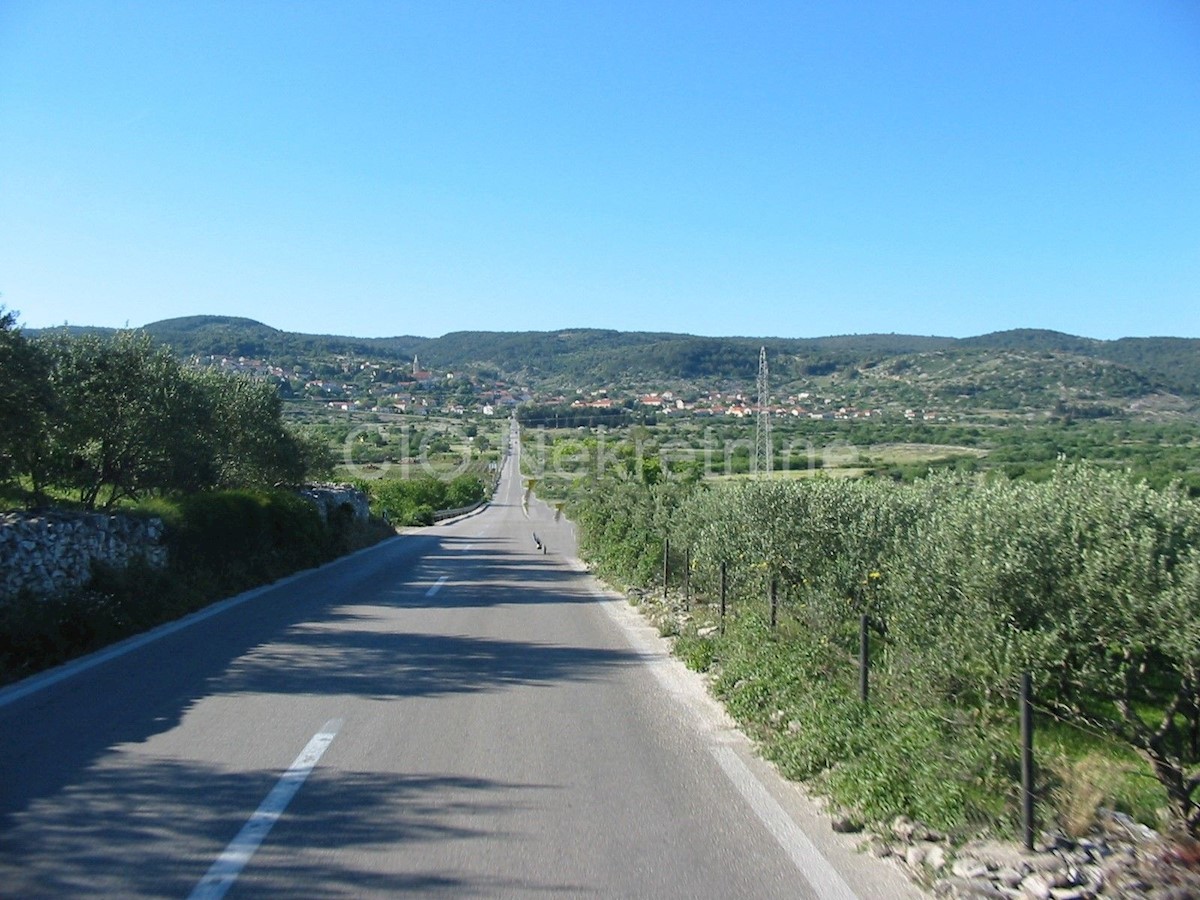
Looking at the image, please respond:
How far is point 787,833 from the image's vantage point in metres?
6.14

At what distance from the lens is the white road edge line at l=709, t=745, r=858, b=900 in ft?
17.5

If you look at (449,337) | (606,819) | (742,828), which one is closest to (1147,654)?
(742,828)

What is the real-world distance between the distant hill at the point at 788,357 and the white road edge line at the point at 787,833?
65.1ft

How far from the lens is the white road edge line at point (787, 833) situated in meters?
5.33

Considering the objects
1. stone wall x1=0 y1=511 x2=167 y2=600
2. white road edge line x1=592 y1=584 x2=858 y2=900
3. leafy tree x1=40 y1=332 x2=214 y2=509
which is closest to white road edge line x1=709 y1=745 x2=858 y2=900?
white road edge line x1=592 y1=584 x2=858 y2=900

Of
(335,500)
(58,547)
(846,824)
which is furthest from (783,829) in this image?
(335,500)

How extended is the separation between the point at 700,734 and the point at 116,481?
17079 millimetres

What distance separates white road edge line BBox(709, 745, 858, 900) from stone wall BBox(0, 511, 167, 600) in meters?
8.92

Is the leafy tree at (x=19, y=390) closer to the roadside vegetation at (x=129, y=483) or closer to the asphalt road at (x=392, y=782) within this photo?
the roadside vegetation at (x=129, y=483)

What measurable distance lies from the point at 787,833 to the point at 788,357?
256 ft

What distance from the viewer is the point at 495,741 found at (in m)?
8.19

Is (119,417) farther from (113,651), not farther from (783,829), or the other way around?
(783,829)

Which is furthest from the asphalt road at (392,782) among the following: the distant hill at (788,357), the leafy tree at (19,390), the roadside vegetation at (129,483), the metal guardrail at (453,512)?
the metal guardrail at (453,512)

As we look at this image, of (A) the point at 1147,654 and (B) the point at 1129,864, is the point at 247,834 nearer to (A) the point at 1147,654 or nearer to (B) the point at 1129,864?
(B) the point at 1129,864
